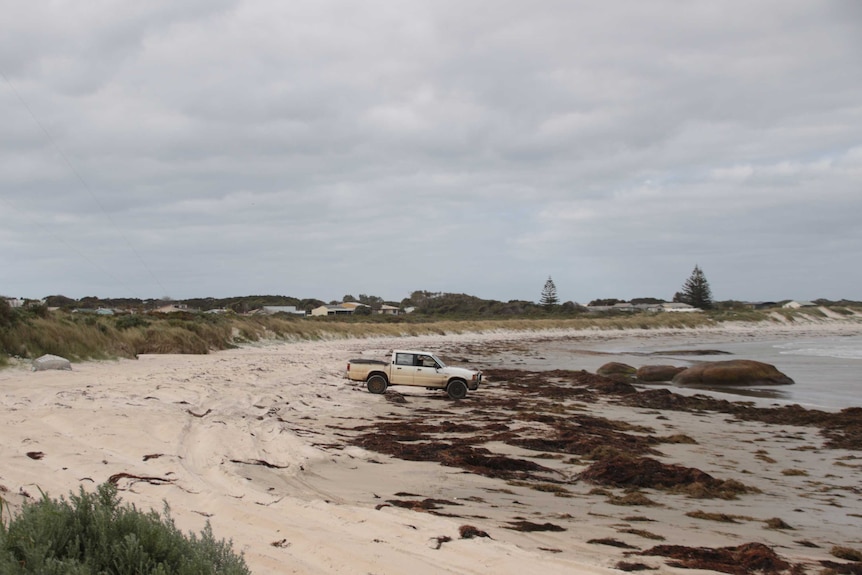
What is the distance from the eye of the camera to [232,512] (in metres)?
6.26

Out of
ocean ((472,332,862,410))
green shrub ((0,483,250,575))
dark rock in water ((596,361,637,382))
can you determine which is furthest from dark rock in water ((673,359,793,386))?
green shrub ((0,483,250,575))

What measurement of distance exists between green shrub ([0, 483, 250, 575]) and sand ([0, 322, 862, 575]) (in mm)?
1255

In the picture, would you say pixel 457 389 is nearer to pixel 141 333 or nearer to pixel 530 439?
pixel 530 439

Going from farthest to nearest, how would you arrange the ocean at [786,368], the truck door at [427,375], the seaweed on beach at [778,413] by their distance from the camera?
1. the ocean at [786,368]
2. the truck door at [427,375]
3. the seaweed on beach at [778,413]

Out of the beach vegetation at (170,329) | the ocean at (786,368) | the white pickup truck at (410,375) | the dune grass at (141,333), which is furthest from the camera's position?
the ocean at (786,368)

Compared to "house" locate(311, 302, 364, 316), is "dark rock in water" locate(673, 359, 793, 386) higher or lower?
lower

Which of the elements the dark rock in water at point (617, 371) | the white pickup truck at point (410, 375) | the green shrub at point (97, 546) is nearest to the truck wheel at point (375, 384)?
the white pickup truck at point (410, 375)

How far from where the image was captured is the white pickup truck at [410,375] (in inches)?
770

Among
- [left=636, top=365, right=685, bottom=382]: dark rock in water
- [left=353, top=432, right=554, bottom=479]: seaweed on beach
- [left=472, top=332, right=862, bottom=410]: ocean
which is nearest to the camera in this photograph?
[left=353, top=432, right=554, bottom=479]: seaweed on beach

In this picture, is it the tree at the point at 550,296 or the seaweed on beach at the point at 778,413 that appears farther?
the tree at the point at 550,296

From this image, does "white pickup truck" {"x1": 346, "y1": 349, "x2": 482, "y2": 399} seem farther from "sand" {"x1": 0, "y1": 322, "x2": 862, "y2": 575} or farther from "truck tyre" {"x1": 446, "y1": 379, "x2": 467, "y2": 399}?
"sand" {"x1": 0, "y1": 322, "x2": 862, "y2": 575}

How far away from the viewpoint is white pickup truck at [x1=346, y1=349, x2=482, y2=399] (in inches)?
Answer: 770

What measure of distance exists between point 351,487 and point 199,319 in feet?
101

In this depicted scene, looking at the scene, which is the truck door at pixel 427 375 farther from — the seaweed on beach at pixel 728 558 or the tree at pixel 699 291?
the tree at pixel 699 291
